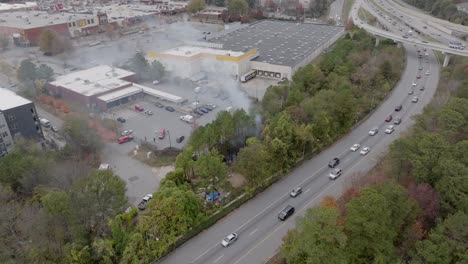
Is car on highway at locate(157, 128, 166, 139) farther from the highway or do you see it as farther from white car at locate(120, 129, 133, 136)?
the highway

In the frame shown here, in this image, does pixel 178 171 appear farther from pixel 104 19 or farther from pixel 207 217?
pixel 104 19

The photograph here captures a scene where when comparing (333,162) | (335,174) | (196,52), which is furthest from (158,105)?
(335,174)

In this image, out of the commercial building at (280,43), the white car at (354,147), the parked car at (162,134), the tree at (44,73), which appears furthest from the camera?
the commercial building at (280,43)

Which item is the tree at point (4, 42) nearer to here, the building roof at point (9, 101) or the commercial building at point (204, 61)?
the commercial building at point (204, 61)

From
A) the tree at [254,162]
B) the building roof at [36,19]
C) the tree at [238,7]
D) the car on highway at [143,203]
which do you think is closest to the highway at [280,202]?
the tree at [254,162]

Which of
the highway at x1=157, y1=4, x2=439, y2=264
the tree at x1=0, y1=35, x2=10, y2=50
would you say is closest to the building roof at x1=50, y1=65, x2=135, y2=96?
the highway at x1=157, y1=4, x2=439, y2=264

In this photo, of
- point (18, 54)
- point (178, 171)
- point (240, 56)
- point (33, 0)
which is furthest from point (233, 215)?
point (33, 0)
